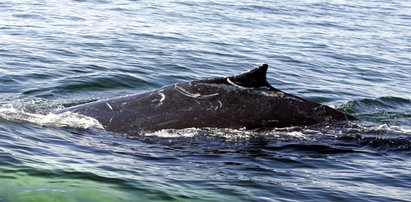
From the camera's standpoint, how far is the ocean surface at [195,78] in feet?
Result: 25.1

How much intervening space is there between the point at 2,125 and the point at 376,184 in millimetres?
4944

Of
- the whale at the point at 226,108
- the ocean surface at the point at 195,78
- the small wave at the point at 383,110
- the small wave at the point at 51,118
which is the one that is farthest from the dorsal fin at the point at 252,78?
the small wave at the point at 383,110

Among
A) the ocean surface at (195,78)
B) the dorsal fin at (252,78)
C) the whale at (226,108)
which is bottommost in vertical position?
the ocean surface at (195,78)

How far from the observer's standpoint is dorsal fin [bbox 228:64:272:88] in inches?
356

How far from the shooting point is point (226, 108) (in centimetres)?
923

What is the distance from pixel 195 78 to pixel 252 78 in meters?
6.49

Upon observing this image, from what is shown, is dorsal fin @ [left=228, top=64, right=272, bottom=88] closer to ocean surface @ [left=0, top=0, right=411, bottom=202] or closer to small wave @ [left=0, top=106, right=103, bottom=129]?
ocean surface @ [left=0, top=0, right=411, bottom=202]

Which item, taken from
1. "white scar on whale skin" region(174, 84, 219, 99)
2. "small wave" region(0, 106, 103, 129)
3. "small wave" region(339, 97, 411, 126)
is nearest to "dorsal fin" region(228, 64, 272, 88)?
"white scar on whale skin" region(174, 84, 219, 99)

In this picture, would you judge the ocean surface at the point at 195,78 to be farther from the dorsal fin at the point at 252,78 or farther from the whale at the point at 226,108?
the dorsal fin at the point at 252,78

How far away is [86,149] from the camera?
875cm

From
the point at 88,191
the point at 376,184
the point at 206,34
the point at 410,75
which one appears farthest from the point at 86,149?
the point at 206,34

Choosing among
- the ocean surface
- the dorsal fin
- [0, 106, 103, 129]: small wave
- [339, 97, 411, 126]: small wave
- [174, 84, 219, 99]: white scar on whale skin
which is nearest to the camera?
the ocean surface

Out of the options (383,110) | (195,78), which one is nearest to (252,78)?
(383,110)

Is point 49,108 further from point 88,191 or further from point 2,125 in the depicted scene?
point 88,191
